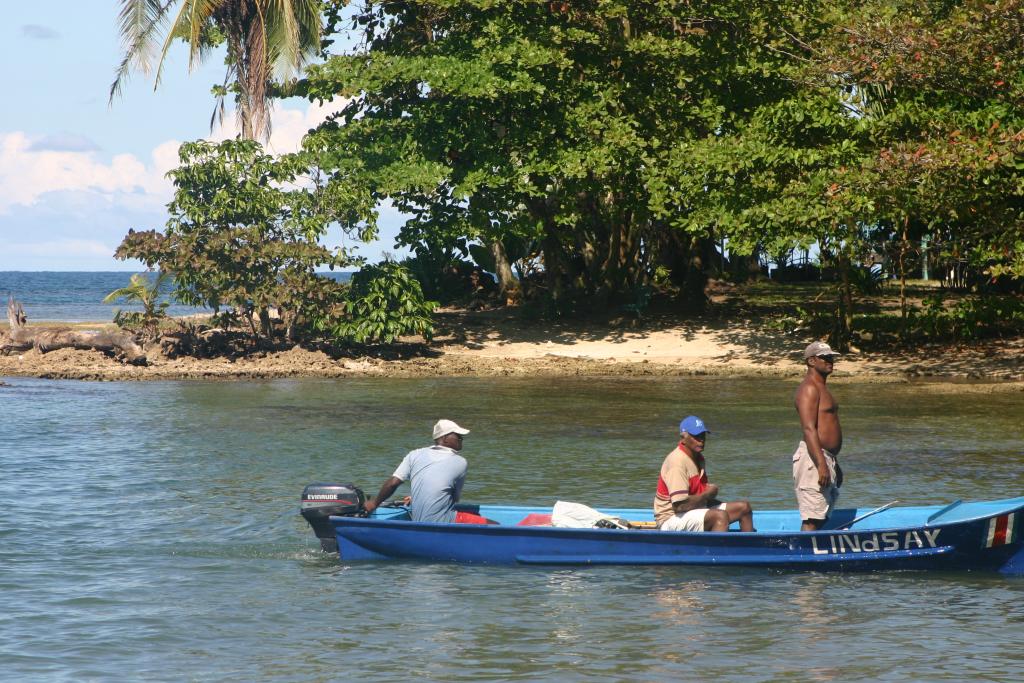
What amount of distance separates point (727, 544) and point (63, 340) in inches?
932

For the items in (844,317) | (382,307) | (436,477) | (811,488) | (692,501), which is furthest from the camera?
(844,317)

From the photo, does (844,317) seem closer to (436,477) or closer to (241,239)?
(241,239)

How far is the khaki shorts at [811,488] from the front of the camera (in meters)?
11.5

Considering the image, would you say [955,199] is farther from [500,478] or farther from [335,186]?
[335,186]

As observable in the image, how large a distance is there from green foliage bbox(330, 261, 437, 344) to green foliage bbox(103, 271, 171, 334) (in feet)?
13.4

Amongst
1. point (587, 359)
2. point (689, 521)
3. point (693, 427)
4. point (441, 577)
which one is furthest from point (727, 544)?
point (587, 359)

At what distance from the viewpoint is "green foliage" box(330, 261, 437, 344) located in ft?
98.1

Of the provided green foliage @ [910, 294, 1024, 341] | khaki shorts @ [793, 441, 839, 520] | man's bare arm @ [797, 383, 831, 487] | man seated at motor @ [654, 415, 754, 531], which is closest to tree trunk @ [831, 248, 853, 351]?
green foliage @ [910, 294, 1024, 341]

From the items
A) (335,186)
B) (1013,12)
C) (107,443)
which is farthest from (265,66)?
(1013,12)

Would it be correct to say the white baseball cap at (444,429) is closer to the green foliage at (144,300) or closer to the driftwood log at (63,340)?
the green foliage at (144,300)

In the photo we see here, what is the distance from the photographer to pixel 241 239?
2962 cm

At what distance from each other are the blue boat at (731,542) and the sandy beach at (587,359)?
1554 centimetres

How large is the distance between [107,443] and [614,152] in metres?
13.8

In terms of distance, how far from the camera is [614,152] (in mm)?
29172
